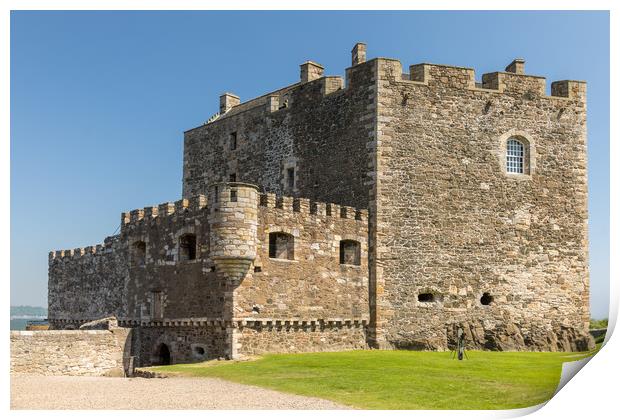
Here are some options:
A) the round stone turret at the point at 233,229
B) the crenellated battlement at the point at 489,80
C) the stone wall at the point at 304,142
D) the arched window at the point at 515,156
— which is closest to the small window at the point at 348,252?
the stone wall at the point at 304,142

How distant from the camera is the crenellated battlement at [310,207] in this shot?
25.2 metres

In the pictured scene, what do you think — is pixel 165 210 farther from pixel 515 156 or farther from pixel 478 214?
pixel 515 156

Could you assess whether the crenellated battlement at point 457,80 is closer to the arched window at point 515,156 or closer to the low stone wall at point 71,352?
the arched window at point 515,156

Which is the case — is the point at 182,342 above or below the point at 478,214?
below

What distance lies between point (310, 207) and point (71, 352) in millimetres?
9415

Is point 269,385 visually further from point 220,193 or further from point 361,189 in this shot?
point 361,189

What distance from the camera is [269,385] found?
60.0ft

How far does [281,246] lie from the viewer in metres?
26.1

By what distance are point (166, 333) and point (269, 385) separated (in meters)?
9.46

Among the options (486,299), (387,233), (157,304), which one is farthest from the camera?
(486,299)

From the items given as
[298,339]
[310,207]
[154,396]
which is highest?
[310,207]

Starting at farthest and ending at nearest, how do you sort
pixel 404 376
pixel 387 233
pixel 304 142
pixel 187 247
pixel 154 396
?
1. pixel 304 142
2. pixel 387 233
3. pixel 187 247
4. pixel 404 376
5. pixel 154 396

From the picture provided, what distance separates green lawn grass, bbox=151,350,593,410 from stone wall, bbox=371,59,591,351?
3.07m

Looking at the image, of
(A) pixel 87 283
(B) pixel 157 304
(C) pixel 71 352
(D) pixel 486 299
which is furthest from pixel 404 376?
(A) pixel 87 283
